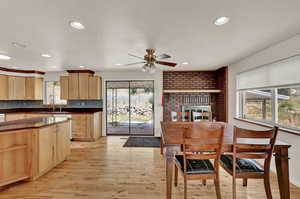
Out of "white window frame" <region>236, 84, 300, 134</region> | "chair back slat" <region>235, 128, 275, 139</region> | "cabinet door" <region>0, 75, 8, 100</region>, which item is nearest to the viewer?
"chair back slat" <region>235, 128, 275, 139</region>

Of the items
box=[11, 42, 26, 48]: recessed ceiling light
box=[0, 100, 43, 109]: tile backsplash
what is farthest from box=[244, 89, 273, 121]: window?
box=[0, 100, 43, 109]: tile backsplash

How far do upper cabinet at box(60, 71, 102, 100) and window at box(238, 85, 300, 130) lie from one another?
4518mm

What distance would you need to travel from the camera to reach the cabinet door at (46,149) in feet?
7.57

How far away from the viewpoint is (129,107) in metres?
5.11

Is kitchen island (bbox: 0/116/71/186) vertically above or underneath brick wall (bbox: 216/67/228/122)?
underneath

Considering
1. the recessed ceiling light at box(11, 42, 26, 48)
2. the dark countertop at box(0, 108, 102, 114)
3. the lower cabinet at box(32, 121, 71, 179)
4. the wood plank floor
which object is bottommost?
the wood plank floor

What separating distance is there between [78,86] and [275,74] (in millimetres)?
5207

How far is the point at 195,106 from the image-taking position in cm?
504

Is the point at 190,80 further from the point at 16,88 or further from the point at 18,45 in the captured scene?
the point at 16,88

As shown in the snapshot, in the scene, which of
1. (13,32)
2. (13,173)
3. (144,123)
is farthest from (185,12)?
(144,123)

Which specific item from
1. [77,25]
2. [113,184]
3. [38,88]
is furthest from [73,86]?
[113,184]

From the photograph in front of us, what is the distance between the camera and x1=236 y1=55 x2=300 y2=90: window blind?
2240 millimetres

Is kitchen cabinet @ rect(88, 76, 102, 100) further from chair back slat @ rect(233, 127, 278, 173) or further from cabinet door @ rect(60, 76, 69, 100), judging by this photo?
chair back slat @ rect(233, 127, 278, 173)

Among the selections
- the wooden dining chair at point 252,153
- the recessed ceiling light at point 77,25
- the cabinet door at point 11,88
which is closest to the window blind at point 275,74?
the wooden dining chair at point 252,153
